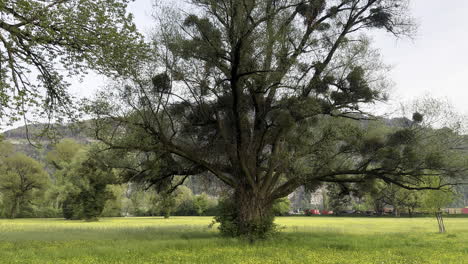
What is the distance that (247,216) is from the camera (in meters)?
20.5

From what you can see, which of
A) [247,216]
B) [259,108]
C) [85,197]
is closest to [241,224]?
[247,216]

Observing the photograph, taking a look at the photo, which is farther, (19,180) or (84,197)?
(19,180)

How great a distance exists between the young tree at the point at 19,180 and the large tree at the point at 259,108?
5497 centimetres

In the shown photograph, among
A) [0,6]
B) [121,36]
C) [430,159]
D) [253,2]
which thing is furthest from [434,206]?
[0,6]

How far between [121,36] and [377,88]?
46.1ft

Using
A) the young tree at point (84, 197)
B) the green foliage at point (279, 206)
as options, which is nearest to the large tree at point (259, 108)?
the green foliage at point (279, 206)

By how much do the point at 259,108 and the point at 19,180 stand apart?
61801 mm

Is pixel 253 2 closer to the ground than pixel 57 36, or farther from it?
farther from it

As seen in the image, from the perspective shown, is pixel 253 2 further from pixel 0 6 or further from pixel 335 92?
pixel 0 6

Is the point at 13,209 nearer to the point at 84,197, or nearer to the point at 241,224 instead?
the point at 84,197

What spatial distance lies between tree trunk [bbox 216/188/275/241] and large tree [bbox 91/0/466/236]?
7cm

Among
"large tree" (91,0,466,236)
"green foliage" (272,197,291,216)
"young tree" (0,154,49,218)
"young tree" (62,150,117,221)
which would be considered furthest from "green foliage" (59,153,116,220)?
"large tree" (91,0,466,236)

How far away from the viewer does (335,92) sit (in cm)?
2014

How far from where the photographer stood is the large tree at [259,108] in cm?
1764
